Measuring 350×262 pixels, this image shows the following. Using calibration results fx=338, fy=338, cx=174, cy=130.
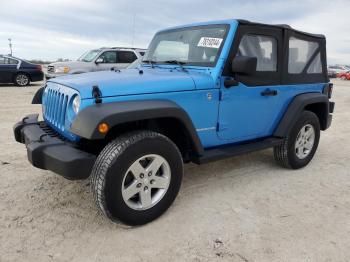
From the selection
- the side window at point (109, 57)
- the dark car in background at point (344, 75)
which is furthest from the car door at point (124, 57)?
the dark car in background at point (344, 75)

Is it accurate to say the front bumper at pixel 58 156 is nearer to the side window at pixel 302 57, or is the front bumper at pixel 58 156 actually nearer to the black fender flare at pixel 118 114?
the black fender flare at pixel 118 114

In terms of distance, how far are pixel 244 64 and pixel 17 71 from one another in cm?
1385

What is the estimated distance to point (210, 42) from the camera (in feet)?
12.3

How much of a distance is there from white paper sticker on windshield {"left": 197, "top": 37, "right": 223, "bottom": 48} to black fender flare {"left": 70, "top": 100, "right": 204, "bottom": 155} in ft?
3.28

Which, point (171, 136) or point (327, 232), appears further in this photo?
point (171, 136)

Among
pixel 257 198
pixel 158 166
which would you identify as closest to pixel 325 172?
pixel 257 198

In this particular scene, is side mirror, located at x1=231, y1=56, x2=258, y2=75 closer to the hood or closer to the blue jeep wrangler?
the blue jeep wrangler

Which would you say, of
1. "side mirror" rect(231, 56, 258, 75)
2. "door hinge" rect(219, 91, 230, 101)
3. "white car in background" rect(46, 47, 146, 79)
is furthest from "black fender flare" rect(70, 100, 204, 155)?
"white car in background" rect(46, 47, 146, 79)

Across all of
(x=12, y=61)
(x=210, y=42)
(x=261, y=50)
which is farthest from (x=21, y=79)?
(x=261, y=50)

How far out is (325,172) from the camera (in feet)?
15.4

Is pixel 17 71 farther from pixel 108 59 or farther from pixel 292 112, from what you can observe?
pixel 292 112

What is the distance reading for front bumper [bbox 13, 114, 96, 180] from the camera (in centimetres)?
269

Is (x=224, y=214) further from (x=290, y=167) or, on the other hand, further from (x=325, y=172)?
(x=325, y=172)

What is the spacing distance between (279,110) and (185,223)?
2084 mm
